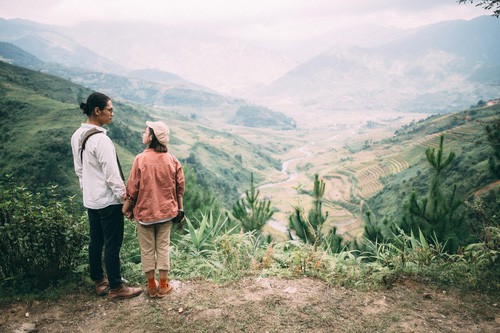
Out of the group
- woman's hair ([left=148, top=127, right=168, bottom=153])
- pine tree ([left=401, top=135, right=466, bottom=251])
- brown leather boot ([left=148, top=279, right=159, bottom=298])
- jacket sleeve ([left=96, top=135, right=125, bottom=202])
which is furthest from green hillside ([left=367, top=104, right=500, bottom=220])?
jacket sleeve ([left=96, top=135, right=125, bottom=202])

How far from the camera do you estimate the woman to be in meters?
3.13

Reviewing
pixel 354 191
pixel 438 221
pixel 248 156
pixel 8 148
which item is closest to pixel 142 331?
pixel 438 221

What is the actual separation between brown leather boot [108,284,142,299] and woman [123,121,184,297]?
183 mm

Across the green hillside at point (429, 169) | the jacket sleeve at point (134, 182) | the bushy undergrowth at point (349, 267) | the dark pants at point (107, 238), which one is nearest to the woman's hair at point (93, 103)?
the jacket sleeve at point (134, 182)

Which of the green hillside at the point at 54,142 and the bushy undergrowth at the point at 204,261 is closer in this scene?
the bushy undergrowth at the point at 204,261

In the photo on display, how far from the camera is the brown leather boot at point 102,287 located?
3391mm

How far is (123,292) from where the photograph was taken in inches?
131

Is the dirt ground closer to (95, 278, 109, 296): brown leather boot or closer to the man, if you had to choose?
(95, 278, 109, 296): brown leather boot

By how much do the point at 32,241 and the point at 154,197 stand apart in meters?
1.58

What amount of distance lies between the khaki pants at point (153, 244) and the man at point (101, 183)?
291 millimetres

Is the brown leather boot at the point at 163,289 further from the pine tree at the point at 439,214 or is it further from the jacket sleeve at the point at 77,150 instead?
the pine tree at the point at 439,214

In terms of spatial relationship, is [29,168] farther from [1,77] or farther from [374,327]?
[1,77]

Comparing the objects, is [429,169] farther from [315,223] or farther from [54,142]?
[54,142]

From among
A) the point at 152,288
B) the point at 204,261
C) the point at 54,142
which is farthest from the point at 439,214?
the point at 54,142
